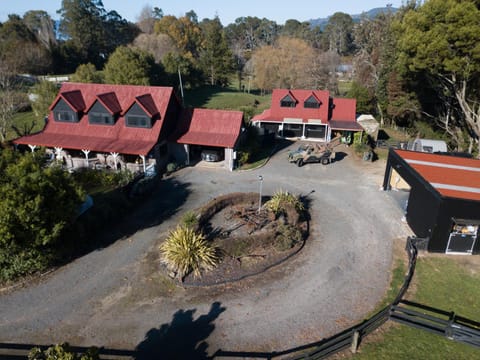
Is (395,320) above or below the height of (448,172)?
below

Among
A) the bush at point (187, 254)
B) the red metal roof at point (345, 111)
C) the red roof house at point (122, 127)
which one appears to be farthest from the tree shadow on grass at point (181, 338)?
the red metal roof at point (345, 111)

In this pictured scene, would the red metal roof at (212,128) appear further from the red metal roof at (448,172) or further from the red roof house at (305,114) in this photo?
the red metal roof at (448,172)

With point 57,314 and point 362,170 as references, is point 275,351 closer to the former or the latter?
point 57,314

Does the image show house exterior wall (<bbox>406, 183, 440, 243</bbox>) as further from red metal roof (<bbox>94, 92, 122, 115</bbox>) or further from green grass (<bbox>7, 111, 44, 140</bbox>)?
green grass (<bbox>7, 111, 44, 140</bbox>)

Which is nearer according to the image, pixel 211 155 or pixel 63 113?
pixel 63 113

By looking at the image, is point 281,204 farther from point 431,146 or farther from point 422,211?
point 431,146

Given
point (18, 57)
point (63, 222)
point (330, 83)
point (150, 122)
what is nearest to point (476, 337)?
point (63, 222)

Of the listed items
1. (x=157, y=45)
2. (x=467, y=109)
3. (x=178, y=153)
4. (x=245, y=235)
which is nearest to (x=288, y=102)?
(x=178, y=153)
